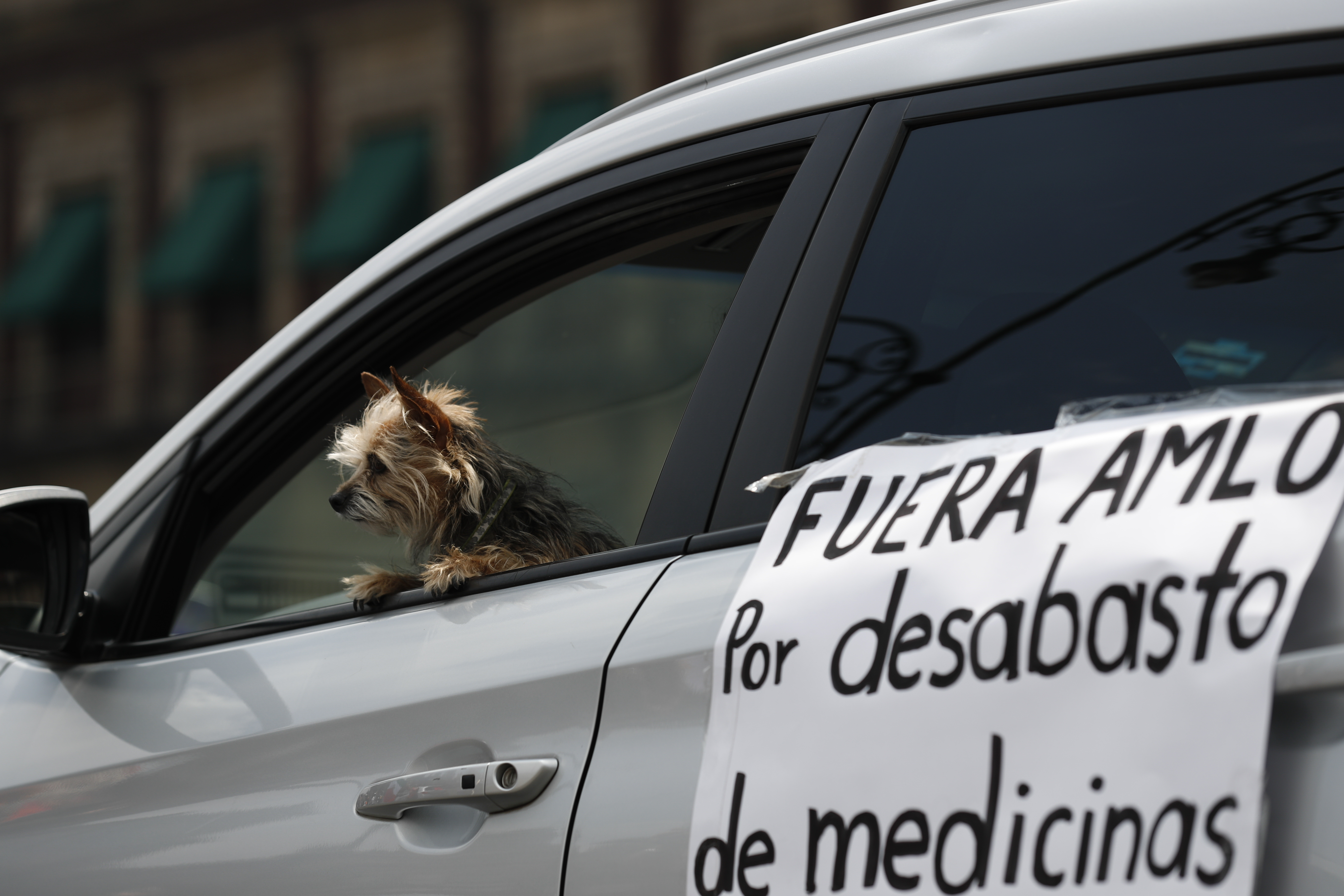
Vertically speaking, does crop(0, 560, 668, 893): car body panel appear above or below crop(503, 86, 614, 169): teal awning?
below

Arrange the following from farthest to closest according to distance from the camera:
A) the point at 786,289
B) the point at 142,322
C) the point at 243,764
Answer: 1. the point at 142,322
2. the point at 243,764
3. the point at 786,289

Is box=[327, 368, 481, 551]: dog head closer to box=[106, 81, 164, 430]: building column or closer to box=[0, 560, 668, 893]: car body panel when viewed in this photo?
box=[0, 560, 668, 893]: car body panel

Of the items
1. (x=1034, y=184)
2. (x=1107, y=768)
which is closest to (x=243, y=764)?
(x=1107, y=768)

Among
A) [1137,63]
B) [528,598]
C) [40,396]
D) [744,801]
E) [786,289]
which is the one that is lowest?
[744,801]

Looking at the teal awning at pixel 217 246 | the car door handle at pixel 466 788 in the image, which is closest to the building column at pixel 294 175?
the teal awning at pixel 217 246

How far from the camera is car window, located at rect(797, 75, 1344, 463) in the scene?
1282 mm

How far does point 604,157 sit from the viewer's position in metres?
1.81

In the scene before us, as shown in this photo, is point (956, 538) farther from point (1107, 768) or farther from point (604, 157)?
point (604, 157)

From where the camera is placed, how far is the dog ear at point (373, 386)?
78.1 inches

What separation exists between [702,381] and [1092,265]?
0.50 m

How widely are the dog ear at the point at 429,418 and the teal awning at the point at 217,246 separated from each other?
51.1 feet

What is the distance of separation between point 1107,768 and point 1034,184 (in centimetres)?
70

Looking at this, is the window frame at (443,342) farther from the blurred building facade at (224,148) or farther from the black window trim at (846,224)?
the blurred building facade at (224,148)

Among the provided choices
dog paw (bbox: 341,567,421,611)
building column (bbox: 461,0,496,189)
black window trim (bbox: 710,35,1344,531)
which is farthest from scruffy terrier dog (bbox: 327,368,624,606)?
building column (bbox: 461,0,496,189)
